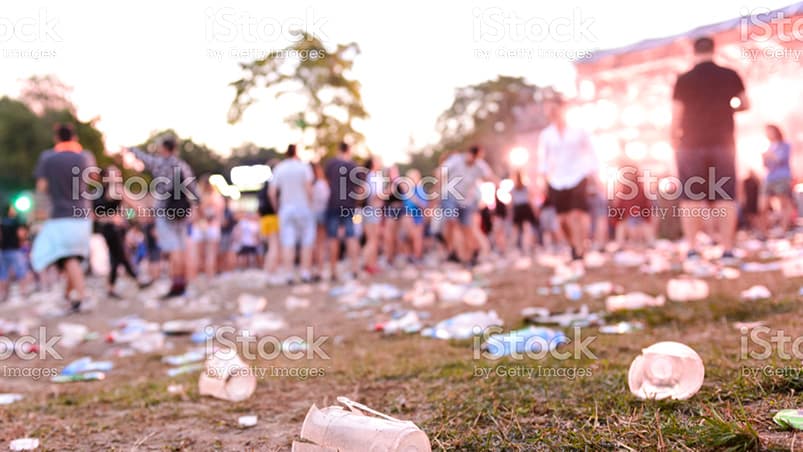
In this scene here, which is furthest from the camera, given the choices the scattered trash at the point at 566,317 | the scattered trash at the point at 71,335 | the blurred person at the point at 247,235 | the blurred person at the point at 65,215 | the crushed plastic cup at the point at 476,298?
the blurred person at the point at 247,235

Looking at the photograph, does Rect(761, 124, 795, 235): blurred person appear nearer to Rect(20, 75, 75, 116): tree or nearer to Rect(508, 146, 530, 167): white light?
Rect(508, 146, 530, 167): white light

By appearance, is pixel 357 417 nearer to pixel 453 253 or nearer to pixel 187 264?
pixel 187 264

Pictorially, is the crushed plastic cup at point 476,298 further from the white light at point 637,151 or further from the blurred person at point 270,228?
the white light at point 637,151

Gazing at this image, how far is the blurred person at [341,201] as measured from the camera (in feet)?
27.2

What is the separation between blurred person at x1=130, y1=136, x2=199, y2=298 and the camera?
7227mm

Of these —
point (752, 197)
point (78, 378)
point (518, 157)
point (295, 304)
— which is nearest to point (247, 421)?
point (78, 378)

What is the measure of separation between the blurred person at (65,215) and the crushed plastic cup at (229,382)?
4120mm

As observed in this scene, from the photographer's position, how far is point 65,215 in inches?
246

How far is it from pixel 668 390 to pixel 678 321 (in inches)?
63.3

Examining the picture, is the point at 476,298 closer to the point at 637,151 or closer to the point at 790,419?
the point at 790,419

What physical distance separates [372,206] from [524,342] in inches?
230

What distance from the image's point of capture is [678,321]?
3.59 metres

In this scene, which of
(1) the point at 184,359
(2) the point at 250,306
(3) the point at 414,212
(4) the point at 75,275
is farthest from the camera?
(3) the point at 414,212

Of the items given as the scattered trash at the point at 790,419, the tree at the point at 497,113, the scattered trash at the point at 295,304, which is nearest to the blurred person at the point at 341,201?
the scattered trash at the point at 295,304
